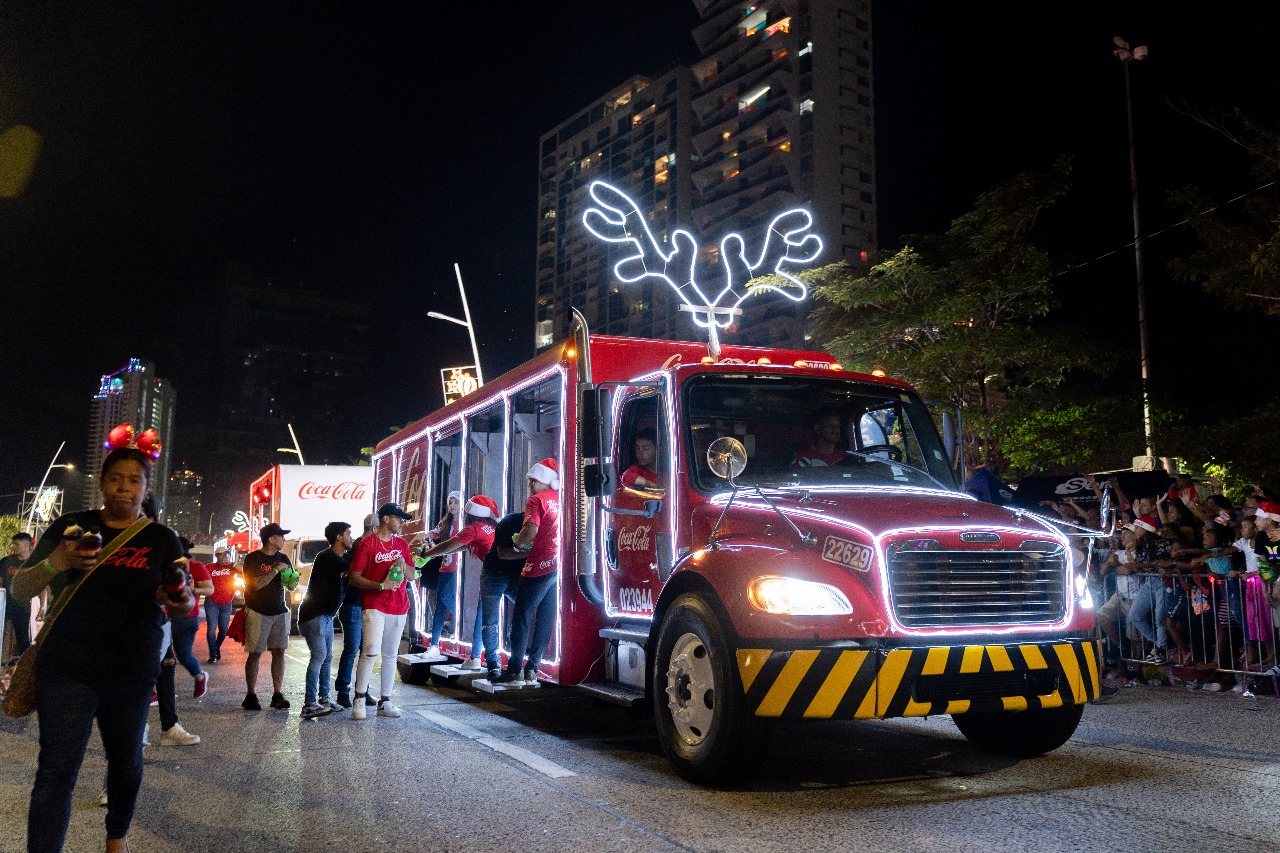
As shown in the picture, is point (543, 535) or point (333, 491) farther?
point (333, 491)

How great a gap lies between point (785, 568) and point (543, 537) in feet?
10.6

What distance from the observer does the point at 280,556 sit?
35.8ft

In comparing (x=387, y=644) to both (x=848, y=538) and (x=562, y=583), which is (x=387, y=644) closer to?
(x=562, y=583)

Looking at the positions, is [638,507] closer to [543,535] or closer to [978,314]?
[543,535]

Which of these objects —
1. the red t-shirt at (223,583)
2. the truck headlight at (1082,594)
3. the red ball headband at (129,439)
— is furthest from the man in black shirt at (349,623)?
A: the red t-shirt at (223,583)

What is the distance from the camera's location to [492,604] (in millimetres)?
9586

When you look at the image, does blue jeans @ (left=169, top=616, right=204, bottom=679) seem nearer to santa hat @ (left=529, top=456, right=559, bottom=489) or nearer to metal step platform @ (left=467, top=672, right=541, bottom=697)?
metal step platform @ (left=467, top=672, right=541, bottom=697)

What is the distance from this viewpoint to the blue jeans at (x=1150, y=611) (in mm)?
11000

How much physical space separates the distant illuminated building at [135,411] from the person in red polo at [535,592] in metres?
49.8

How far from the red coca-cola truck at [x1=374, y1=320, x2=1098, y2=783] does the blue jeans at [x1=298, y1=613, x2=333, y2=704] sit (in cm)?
225

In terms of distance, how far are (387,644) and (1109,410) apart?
15521 mm

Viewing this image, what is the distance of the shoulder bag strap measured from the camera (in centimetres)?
430

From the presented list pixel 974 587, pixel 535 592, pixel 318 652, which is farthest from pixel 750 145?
pixel 974 587

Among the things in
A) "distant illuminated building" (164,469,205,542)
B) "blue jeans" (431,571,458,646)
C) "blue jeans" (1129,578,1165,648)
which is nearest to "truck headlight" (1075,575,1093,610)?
"blue jeans" (1129,578,1165,648)
